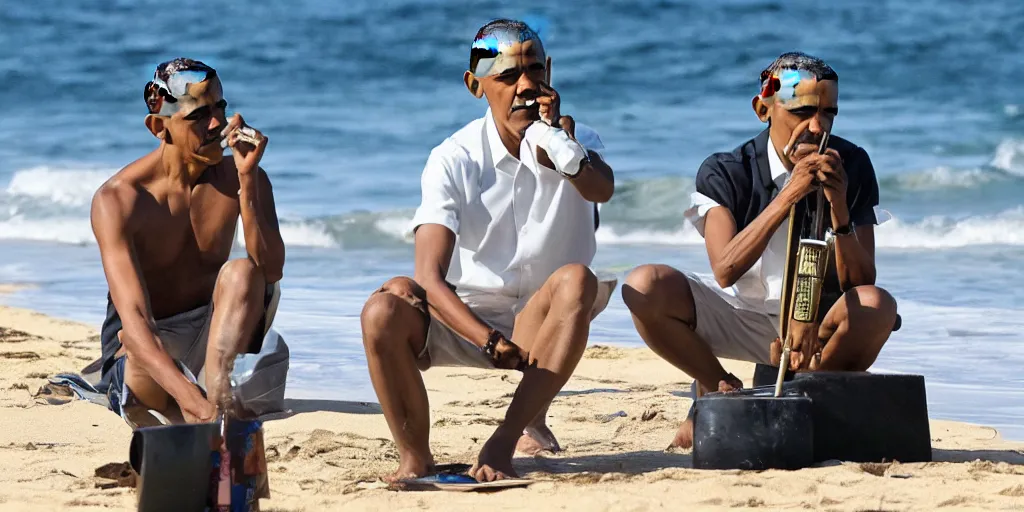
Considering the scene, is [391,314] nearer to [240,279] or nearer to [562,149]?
[240,279]

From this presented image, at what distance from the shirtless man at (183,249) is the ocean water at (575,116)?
1.44 metres

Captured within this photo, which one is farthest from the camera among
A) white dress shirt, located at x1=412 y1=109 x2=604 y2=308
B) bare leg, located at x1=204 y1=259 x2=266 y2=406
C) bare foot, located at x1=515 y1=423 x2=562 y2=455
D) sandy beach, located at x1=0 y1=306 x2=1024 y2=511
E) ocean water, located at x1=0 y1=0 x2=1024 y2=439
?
ocean water, located at x1=0 y1=0 x2=1024 y2=439

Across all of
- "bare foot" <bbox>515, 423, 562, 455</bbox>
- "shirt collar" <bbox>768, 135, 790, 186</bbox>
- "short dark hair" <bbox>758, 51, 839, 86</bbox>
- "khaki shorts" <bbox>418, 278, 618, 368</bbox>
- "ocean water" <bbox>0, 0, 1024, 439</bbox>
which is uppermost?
"ocean water" <bbox>0, 0, 1024, 439</bbox>

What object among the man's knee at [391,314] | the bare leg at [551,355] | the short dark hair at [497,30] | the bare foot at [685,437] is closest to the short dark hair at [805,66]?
the short dark hair at [497,30]

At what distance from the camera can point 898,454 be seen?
3943mm

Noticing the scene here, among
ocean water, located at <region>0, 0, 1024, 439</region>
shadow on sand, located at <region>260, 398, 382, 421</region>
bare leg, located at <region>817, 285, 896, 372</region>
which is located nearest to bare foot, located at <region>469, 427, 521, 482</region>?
bare leg, located at <region>817, 285, 896, 372</region>

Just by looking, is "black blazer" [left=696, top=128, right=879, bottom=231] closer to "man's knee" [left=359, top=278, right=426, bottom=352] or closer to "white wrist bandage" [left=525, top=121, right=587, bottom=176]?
"white wrist bandage" [left=525, top=121, right=587, bottom=176]

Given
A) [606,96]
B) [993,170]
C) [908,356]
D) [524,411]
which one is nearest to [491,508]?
[524,411]

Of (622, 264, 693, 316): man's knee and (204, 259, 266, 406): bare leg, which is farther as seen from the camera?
(622, 264, 693, 316): man's knee

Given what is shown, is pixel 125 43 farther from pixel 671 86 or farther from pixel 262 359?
pixel 262 359

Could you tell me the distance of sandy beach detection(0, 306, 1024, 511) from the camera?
3525 mm

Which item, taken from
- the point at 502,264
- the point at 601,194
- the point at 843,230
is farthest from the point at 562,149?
the point at 843,230

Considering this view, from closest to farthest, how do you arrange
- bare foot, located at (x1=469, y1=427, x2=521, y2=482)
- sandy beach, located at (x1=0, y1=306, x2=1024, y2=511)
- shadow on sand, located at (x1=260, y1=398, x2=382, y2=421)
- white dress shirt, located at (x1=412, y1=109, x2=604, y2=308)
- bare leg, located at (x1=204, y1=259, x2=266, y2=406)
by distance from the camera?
sandy beach, located at (x1=0, y1=306, x2=1024, y2=511), bare foot, located at (x1=469, y1=427, x2=521, y2=482), bare leg, located at (x1=204, y1=259, x2=266, y2=406), white dress shirt, located at (x1=412, y1=109, x2=604, y2=308), shadow on sand, located at (x1=260, y1=398, x2=382, y2=421)

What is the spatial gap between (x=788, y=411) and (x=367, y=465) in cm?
121
